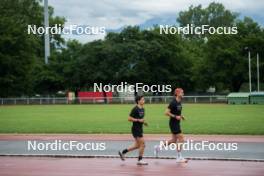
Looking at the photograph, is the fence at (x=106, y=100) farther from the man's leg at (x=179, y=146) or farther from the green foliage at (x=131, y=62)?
the man's leg at (x=179, y=146)

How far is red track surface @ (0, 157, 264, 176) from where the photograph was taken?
12.4 m

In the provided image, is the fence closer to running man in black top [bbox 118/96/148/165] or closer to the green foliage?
the green foliage

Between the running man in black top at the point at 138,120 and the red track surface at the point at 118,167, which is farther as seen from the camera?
the running man in black top at the point at 138,120

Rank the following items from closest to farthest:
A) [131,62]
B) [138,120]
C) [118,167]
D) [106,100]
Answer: [118,167] → [138,120] → [106,100] → [131,62]

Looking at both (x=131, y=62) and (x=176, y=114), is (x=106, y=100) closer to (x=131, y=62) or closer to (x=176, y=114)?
(x=131, y=62)

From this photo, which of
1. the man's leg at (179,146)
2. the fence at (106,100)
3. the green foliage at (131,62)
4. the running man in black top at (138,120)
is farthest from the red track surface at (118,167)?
the green foliage at (131,62)

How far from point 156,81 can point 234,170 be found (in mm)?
51881

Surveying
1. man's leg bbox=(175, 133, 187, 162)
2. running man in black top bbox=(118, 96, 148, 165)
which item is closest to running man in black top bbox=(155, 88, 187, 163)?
man's leg bbox=(175, 133, 187, 162)

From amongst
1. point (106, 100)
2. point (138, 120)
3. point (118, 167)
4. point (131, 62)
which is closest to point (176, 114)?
point (138, 120)

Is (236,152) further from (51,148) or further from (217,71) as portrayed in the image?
(217,71)

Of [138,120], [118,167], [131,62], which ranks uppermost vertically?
[131,62]

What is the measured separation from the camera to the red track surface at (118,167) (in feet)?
40.5

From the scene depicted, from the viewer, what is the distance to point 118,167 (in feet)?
43.8

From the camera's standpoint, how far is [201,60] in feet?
213
